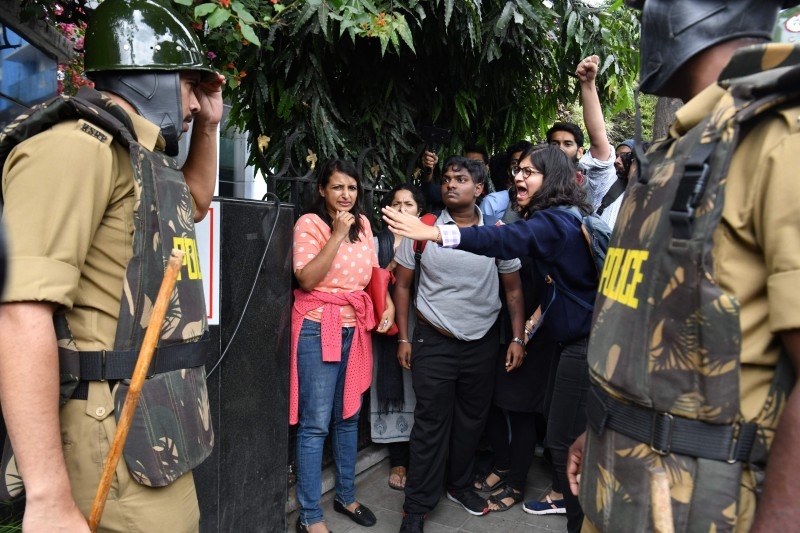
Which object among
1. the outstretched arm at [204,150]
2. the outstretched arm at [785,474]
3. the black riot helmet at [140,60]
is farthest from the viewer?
the outstretched arm at [204,150]

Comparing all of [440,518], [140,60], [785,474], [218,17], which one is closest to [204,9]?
[218,17]

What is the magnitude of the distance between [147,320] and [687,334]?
1246mm

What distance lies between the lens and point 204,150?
224 cm

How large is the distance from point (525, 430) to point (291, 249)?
78.8 inches

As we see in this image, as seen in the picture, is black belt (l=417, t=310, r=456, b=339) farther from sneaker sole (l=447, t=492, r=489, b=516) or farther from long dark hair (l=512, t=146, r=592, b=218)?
sneaker sole (l=447, t=492, r=489, b=516)

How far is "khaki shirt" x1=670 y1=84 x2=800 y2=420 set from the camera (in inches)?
42.4

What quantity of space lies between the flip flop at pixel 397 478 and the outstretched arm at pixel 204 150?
8.60 ft

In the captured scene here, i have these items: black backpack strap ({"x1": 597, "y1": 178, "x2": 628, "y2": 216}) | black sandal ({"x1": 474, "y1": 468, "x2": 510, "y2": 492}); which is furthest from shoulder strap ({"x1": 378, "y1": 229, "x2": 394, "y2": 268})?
black sandal ({"x1": 474, "y1": 468, "x2": 510, "y2": 492})

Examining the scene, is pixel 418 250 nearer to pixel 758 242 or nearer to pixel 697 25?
pixel 697 25

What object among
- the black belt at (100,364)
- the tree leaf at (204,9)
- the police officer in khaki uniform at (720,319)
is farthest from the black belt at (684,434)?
the tree leaf at (204,9)

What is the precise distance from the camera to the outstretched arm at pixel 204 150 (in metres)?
2.19

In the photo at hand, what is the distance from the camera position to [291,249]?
320 centimetres

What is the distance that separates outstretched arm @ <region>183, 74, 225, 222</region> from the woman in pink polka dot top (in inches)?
40.1

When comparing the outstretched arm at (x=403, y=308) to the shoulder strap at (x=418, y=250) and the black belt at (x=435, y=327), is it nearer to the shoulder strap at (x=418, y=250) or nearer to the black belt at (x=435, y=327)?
the shoulder strap at (x=418, y=250)
